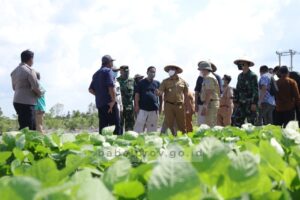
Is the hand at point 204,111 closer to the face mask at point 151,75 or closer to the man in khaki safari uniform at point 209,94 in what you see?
the man in khaki safari uniform at point 209,94

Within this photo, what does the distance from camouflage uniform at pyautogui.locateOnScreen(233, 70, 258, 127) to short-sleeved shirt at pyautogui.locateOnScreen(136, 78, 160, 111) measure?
1.80 metres

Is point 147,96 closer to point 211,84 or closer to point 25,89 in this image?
point 211,84

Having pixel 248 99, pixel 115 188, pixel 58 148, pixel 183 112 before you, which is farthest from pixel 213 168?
pixel 183 112

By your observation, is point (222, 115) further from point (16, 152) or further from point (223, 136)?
point (16, 152)

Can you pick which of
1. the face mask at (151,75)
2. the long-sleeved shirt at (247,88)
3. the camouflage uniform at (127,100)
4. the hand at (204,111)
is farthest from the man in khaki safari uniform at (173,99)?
the camouflage uniform at (127,100)

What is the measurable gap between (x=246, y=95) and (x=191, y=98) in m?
2.49

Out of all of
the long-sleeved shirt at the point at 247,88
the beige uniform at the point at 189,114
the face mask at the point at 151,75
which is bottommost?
the beige uniform at the point at 189,114

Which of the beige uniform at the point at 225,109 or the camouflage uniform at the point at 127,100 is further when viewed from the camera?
the camouflage uniform at the point at 127,100

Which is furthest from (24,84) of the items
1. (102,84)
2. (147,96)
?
(147,96)

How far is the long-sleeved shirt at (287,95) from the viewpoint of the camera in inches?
345

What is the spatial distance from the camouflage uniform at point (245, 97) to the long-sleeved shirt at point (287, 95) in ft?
1.84

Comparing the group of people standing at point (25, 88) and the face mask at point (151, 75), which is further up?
the face mask at point (151, 75)

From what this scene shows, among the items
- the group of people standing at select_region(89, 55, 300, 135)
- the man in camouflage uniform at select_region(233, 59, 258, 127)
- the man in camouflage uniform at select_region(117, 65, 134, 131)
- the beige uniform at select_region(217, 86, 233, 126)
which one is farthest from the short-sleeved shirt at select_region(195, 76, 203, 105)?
the man in camouflage uniform at select_region(117, 65, 134, 131)

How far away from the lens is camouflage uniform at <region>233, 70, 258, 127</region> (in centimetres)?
838
